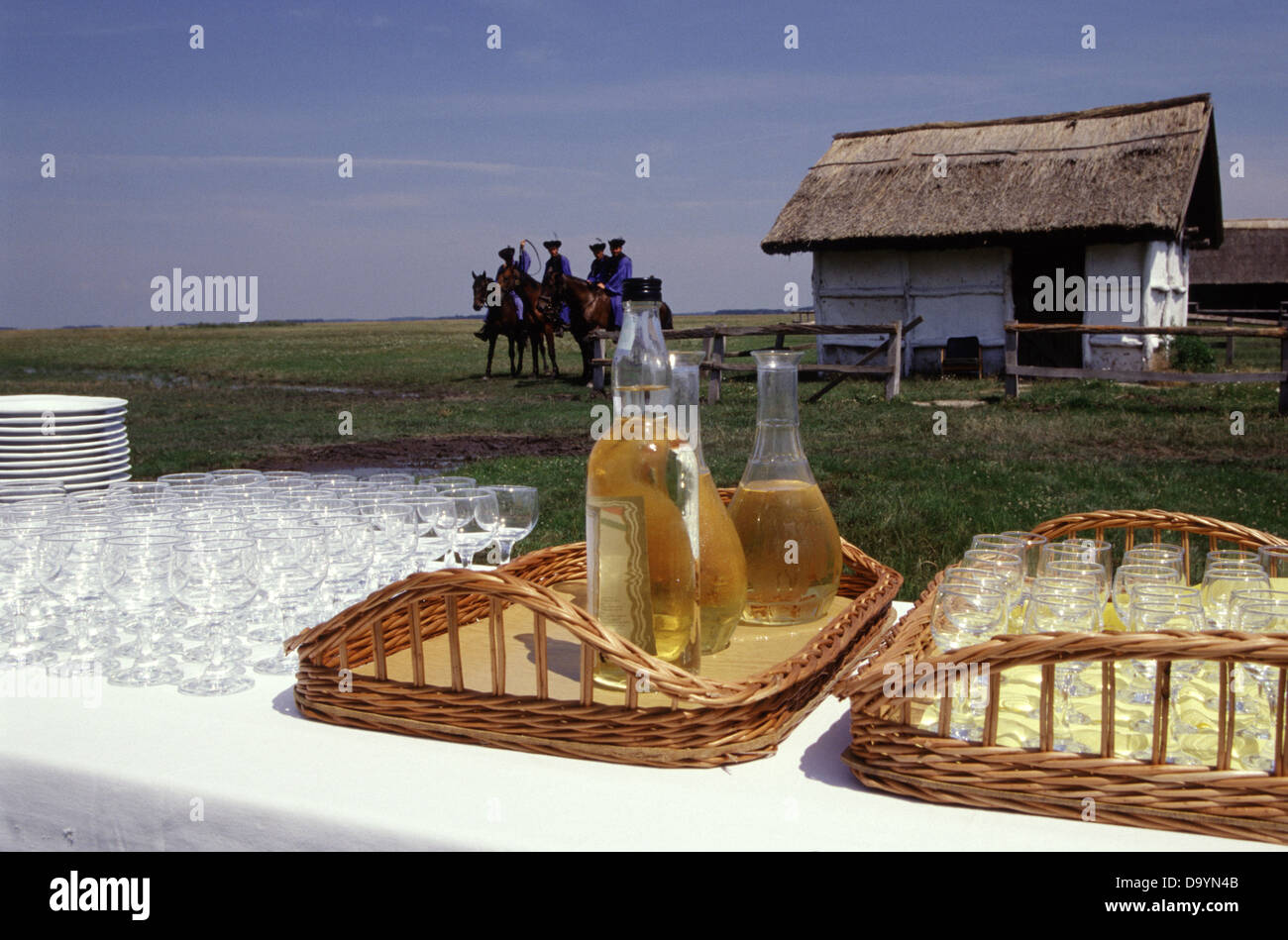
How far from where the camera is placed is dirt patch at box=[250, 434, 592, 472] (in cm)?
1019

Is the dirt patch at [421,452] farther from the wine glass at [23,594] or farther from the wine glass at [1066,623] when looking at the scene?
the wine glass at [1066,623]

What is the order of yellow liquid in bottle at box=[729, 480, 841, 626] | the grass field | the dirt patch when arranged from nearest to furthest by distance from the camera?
yellow liquid in bottle at box=[729, 480, 841, 626] → the grass field → the dirt patch

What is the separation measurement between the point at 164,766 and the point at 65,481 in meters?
2.25

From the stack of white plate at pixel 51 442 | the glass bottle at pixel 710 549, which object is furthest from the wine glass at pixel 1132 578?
the stack of white plate at pixel 51 442

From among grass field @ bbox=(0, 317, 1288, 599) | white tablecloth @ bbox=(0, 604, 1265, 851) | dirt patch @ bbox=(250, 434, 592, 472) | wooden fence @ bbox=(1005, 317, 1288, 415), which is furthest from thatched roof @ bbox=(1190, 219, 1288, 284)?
white tablecloth @ bbox=(0, 604, 1265, 851)

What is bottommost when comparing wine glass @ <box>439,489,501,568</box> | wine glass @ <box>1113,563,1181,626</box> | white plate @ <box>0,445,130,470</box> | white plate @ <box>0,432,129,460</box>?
wine glass @ <box>1113,563,1181,626</box>

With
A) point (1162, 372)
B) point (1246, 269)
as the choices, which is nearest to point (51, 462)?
point (1162, 372)

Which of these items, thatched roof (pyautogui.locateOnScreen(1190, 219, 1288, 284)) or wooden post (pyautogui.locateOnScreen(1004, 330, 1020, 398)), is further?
thatched roof (pyautogui.locateOnScreen(1190, 219, 1288, 284))

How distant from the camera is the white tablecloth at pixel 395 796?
4.17 feet

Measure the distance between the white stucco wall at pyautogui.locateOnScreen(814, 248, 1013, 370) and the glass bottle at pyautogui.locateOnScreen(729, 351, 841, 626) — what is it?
16820mm

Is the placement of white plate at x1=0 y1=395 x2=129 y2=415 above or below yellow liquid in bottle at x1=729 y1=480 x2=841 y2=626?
above
